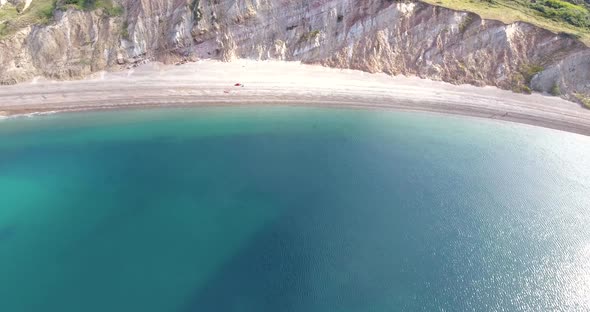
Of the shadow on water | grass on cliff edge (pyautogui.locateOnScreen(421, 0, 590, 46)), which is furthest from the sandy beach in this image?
the shadow on water

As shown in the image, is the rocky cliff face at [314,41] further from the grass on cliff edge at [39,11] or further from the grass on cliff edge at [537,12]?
the grass on cliff edge at [537,12]

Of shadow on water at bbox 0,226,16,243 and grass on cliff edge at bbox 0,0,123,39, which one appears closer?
shadow on water at bbox 0,226,16,243

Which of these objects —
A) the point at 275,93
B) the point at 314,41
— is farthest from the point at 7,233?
the point at 314,41

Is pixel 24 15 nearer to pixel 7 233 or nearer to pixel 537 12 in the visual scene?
pixel 7 233

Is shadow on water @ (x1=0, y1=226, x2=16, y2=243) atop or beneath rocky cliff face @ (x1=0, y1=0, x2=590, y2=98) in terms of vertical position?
beneath

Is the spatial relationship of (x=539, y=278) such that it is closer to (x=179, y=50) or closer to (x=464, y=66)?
(x=464, y=66)

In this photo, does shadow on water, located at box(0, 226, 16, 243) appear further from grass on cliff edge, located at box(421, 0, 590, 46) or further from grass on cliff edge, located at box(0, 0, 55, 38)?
grass on cliff edge, located at box(421, 0, 590, 46)

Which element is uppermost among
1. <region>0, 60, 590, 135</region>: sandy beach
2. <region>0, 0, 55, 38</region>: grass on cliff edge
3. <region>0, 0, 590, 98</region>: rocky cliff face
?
<region>0, 0, 55, 38</region>: grass on cliff edge
